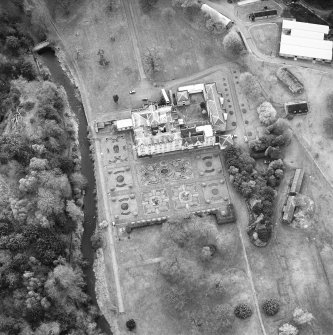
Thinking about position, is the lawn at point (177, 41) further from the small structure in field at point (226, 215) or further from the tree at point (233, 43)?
the small structure in field at point (226, 215)

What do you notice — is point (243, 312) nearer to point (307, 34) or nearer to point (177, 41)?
point (177, 41)

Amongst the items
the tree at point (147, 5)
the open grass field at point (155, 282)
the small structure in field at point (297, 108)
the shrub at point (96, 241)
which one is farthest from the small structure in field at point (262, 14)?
the shrub at point (96, 241)

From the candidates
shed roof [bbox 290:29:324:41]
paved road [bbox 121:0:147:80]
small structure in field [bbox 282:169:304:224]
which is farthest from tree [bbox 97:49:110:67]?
small structure in field [bbox 282:169:304:224]

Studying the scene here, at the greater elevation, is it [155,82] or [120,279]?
[155,82]

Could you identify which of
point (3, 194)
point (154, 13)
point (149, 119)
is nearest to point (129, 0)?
point (154, 13)

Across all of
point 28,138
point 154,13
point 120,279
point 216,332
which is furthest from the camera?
point 154,13

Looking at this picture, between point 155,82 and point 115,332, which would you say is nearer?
point 115,332

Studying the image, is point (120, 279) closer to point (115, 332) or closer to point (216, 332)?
point (115, 332)
